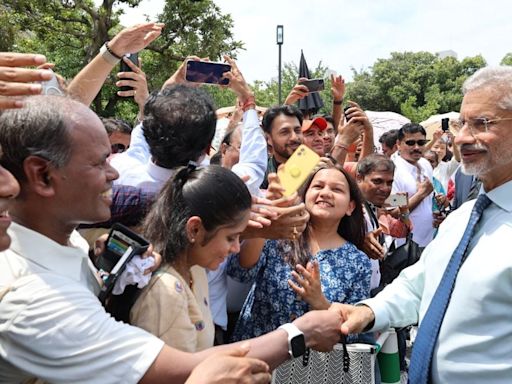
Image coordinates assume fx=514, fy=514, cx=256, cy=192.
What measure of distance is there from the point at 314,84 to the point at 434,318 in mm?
3421

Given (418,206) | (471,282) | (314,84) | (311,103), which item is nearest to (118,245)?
(471,282)

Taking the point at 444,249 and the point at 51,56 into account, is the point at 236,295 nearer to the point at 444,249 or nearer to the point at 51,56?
the point at 444,249

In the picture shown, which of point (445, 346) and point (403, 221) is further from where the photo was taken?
point (403, 221)

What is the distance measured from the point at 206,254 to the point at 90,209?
48 cm

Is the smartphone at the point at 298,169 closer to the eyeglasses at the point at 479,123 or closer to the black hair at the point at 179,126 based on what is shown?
the black hair at the point at 179,126

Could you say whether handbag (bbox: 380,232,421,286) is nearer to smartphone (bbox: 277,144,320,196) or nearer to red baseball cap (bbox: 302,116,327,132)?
smartphone (bbox: 277,144,320,196)

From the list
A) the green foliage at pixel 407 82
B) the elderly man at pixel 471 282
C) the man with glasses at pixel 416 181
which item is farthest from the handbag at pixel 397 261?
the green foliage at pixel 407 82

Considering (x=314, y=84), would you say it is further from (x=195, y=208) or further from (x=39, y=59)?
(x=39, y=59)

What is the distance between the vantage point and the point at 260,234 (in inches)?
87.7

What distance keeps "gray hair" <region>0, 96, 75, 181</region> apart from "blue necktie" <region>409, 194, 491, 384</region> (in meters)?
1.42

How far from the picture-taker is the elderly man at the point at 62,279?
1.22 m

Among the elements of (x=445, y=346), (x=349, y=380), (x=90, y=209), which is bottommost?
(x=349, y=380)

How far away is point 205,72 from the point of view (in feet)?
10.6

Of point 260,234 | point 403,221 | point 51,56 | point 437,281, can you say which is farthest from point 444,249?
point 51,56
